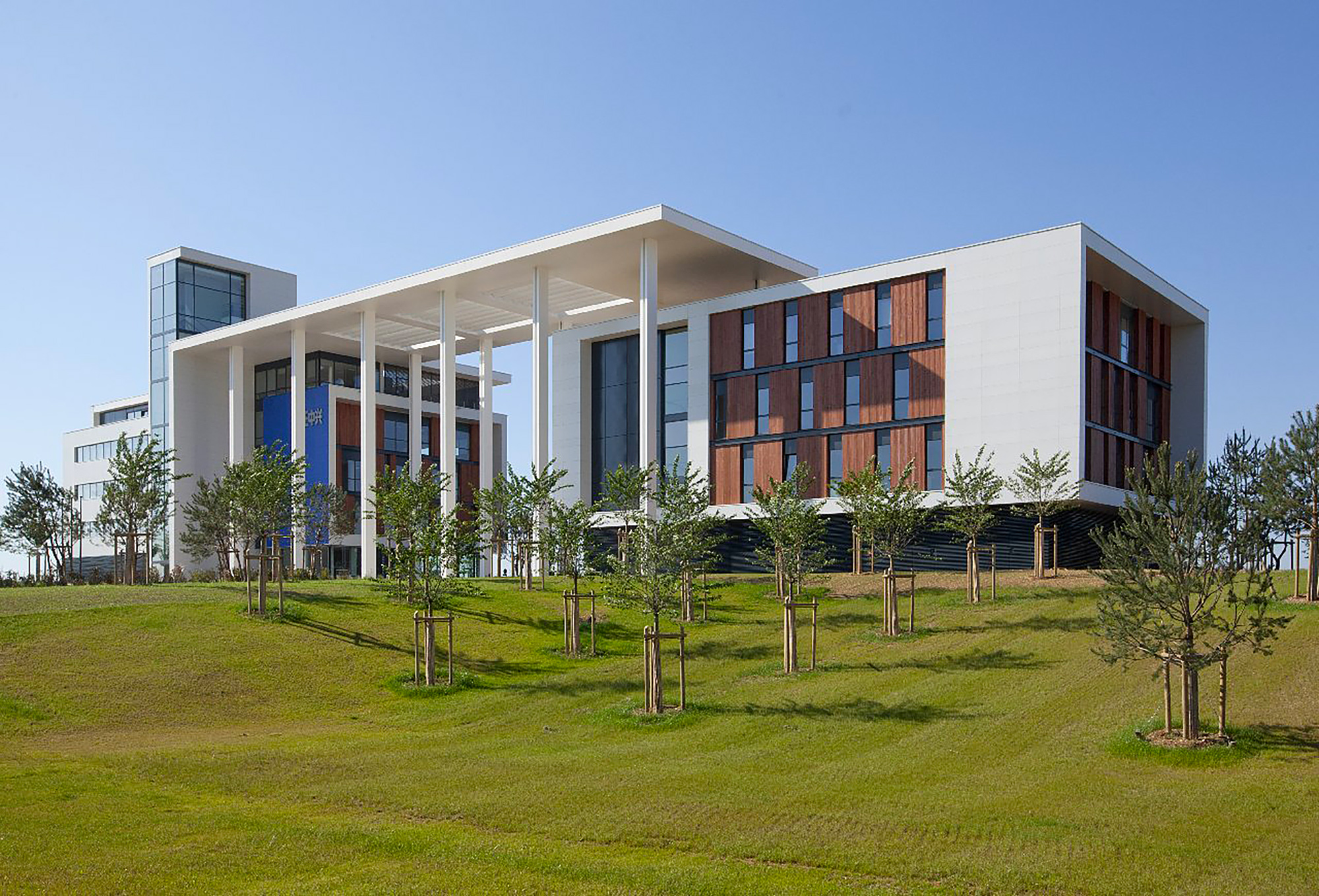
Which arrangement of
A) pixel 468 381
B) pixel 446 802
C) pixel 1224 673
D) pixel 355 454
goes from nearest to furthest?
pixel 446 802 < pixel 1224 673 < pixel 355 454 < pixel 468 381

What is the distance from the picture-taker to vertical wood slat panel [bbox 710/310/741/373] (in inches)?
2247

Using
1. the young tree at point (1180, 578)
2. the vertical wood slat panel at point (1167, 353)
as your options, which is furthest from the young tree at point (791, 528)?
the vertical wood slat panel at point (1167, 353)

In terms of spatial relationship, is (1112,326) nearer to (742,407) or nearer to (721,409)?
(742,407)

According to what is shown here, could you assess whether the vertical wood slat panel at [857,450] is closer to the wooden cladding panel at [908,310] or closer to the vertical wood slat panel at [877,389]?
the vertical wood slat panel at [877,389]

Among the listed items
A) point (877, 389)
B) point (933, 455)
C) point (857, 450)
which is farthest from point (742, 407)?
point (933, 455)

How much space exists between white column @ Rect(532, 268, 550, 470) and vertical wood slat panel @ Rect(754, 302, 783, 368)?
418 inches

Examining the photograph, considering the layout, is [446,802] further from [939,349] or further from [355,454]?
[355,454]

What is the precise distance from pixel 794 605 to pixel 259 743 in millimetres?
12610

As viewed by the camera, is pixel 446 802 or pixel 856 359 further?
pixel 856 359

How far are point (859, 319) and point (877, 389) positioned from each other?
11.0 ft

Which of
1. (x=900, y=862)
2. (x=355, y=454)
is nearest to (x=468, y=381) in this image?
(x=355, y=454)

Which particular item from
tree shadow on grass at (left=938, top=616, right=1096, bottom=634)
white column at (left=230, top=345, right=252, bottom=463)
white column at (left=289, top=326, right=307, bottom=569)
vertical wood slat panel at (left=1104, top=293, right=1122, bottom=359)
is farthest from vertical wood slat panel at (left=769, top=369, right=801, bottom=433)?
white column at (left=230, top=345, right=252, bottom=463)

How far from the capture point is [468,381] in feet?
305

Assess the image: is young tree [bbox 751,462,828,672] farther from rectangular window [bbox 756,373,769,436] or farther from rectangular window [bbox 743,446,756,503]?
rectangular window [bbox 756,373,769,436]
